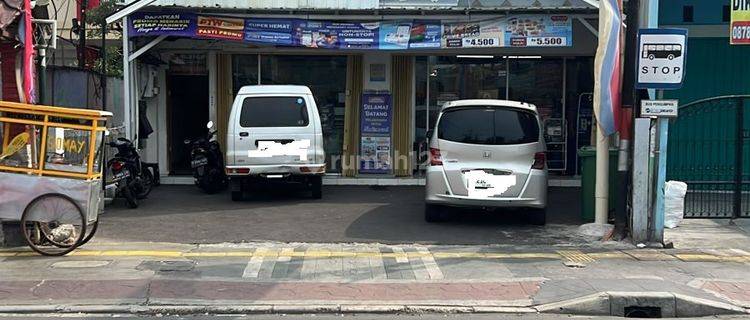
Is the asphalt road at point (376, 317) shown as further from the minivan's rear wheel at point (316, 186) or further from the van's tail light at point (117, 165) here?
the minivan's rear wheel at point (316, 186)

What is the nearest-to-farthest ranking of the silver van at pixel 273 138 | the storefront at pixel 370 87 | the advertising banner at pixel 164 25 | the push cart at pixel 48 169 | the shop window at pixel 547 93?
the push cart at pixel 48 169, the silver van at pixel 273 138, the advertising banner at pixel 164 25, the storefront at pixel 370 87, the shop window at pixel 547 93

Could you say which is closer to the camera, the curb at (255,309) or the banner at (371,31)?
the curb at (255,309)

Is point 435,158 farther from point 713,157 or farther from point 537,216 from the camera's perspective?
point 713,157

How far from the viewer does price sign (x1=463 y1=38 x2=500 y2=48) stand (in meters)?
13.0

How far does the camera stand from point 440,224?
Result: 10.4m

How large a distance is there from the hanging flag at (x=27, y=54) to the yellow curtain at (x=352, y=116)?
7285 mm

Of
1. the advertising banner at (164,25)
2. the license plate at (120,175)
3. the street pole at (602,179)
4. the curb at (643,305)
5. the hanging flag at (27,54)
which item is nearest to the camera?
the curb at (643,305)

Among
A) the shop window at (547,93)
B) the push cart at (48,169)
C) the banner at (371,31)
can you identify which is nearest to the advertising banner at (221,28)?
the banner at (371,31)

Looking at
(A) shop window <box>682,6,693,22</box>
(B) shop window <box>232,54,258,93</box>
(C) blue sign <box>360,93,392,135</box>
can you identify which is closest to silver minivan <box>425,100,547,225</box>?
(C) blue sign <box>360,93,392,135</box>

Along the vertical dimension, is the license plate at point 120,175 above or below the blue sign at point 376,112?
below

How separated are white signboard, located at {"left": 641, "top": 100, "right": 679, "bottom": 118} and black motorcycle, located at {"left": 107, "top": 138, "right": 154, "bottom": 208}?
819cm

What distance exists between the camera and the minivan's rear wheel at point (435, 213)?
1045 cm

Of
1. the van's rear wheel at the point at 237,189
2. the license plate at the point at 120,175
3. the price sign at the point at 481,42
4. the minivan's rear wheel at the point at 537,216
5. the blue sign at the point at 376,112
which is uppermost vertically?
the price sign at the point at 481,42

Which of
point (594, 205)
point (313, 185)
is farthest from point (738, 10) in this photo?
point (313, 185)
